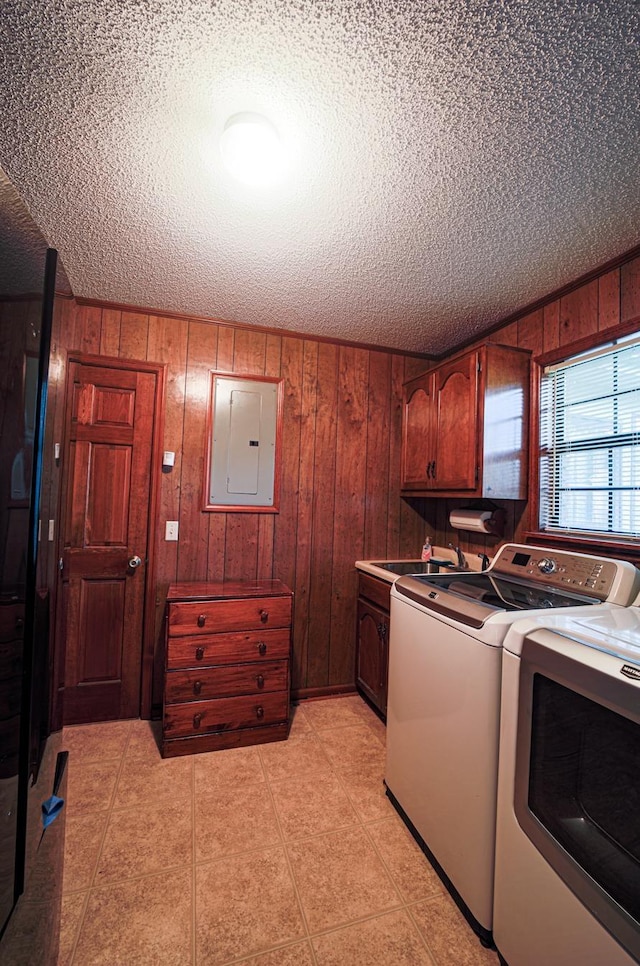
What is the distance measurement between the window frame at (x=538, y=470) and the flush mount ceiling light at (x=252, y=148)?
1542 millimetres

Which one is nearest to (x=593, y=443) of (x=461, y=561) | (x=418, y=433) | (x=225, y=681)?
(x=461, y=561)

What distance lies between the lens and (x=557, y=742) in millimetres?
1083

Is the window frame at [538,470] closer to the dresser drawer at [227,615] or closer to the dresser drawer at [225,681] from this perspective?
the dresser drawer at [227,615]

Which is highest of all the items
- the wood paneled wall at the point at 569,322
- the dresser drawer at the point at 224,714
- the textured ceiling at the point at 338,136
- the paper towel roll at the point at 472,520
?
the textured ceiling at the point at 338,136

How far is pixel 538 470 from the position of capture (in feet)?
7.36

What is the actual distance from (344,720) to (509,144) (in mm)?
2871

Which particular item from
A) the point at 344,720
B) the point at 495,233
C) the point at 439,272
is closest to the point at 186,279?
the point at 439,272

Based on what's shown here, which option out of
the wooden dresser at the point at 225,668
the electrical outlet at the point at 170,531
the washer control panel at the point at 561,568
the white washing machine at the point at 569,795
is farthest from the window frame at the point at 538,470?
the electrical outlet at the point at 170,531

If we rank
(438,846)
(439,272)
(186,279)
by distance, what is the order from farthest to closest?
(186,279) → (439,272) → (438,846)

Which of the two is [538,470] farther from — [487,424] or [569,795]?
[569,795]

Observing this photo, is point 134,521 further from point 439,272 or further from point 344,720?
point 439,272

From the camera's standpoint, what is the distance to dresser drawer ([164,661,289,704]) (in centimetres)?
217

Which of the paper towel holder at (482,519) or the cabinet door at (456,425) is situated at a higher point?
the cabinet door at (456,425)

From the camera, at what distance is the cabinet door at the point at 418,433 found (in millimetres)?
2715
